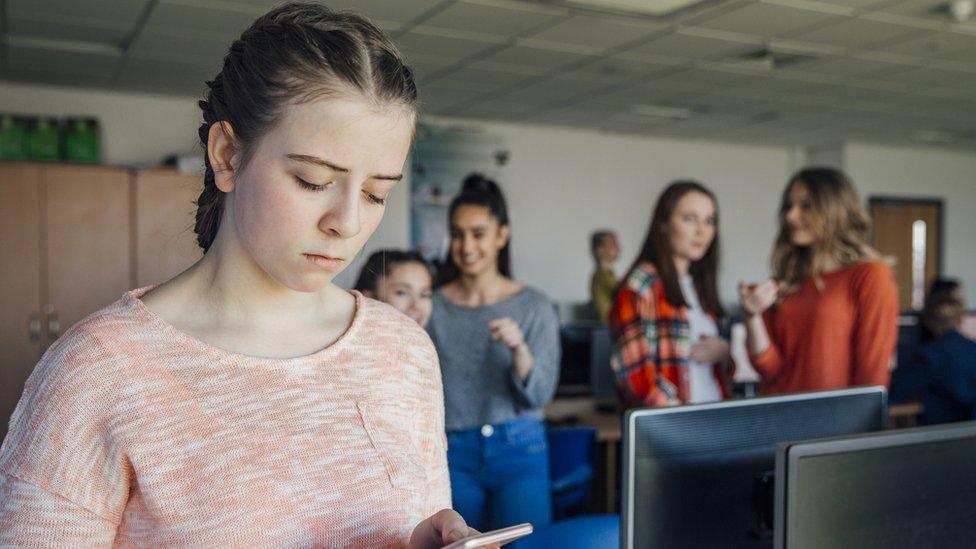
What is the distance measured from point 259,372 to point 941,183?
10672 mm

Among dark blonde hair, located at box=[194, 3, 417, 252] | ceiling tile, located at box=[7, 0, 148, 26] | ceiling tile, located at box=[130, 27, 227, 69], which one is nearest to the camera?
dark blonde hair, located at box=[194, 3, 417, 252]

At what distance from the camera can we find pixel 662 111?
284 inches

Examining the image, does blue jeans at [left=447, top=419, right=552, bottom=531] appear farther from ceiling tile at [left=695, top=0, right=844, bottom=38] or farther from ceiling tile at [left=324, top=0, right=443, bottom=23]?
ceiling tile at [left=695, top=0, right=844, bottom=38]

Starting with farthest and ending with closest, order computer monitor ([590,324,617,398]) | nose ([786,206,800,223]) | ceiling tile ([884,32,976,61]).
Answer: ceiling tile ([884,32,976,61])
computer monitor ([590,324,617,398])
nose ([786,206,800,223])

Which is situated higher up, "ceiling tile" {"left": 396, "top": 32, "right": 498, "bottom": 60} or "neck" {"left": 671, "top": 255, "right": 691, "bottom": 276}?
"ceiling tile" {"left": 396, "top": 32, "right": 498, "bottom": 60}

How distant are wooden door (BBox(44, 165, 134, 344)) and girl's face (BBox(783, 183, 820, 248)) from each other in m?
4.07

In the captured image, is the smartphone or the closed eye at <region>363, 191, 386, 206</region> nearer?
the smartphone

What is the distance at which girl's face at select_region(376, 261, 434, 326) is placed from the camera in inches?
96.8

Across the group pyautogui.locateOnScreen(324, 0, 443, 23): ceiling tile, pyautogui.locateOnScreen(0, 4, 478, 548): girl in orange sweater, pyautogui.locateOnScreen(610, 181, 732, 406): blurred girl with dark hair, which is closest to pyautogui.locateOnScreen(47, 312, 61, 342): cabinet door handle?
pyautogui.locateOnScreen(324, 0, 443, 23): ceiling tile

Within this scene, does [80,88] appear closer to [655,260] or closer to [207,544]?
[655,260]

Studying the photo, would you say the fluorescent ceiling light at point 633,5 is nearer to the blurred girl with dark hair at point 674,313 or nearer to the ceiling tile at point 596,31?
the ceiling tile at point 596,31

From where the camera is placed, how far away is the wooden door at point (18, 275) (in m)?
5.03

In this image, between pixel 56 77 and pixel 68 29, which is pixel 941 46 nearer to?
pixel 68 29

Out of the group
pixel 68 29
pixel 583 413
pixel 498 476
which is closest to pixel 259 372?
pixel 498 476
